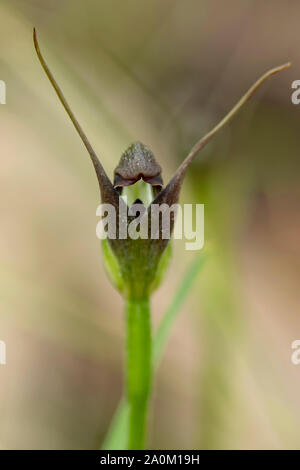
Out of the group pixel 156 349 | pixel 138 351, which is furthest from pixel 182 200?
pixel 138 351

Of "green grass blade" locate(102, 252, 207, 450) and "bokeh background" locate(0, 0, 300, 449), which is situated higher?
"bokeh background" locate(0, 0, 300, 449)

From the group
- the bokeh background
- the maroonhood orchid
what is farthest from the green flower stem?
the bokeh background

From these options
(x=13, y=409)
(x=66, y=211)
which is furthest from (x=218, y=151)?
(x=13, y=409)

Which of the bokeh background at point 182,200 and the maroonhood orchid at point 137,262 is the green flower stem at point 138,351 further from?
the bokeh background at point 182,200

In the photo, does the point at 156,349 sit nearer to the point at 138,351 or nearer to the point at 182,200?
the point at 138,351

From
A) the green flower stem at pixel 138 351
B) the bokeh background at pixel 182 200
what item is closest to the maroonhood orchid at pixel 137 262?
the green flower stem at pixel 138 351

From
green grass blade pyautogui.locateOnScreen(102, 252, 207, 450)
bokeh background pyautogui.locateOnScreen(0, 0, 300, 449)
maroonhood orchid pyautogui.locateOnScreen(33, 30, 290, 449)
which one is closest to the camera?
maroonhood orchid pyautogui.locateOnScreen(33, 30, 290, 449)

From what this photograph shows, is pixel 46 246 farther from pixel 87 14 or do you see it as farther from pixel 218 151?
pixel 87 14

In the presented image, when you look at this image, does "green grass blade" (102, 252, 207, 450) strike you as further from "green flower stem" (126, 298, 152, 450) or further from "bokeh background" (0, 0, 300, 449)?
"bokeh background" (0, 0, 300, 449)
